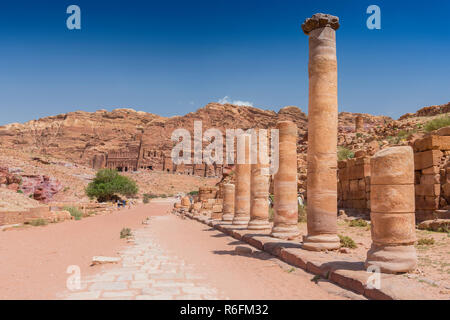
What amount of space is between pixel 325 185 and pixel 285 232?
2.74m

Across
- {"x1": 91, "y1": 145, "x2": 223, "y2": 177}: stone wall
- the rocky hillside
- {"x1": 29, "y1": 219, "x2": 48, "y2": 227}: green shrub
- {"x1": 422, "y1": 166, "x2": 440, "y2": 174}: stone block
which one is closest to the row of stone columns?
{"x1": 422, "y1": 166, "x2": 440, "y2": 174}: stone block

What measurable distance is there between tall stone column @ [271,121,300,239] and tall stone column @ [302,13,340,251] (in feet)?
7.29

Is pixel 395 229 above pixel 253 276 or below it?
above

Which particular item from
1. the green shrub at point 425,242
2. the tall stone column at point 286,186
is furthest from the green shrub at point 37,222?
the green shrub at point 425,242

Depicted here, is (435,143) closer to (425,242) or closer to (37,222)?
(425,242)

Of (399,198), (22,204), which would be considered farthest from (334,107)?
(22,204)

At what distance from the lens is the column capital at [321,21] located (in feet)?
26.1

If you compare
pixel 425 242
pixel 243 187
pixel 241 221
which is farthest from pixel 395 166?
pixel 243 187

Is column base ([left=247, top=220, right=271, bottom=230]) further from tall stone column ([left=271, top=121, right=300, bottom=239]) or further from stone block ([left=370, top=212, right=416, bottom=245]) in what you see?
stone block ([left=370, top=212, right=416, bottom=245])

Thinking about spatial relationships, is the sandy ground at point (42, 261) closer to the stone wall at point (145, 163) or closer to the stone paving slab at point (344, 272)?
the stone paving slab at point (344, 272)

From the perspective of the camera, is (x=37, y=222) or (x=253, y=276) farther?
(x=37, y=222)

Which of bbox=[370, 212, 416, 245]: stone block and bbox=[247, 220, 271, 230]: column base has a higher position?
bbox=[370, 212, 416, 245]: stone block

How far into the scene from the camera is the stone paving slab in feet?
13.8

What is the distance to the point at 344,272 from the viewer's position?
529 cm
